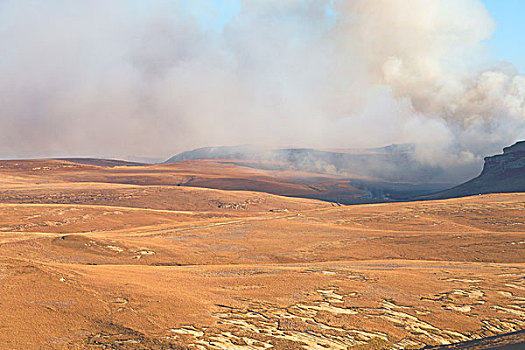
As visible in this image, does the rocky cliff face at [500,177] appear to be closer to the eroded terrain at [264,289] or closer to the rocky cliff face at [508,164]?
the rocky cliff face at [508,164]

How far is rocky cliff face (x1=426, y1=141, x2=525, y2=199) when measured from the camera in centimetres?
16975

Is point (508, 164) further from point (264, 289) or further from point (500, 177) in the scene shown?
point (264, 289)

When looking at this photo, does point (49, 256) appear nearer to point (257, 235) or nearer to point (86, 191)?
point (257, 235)

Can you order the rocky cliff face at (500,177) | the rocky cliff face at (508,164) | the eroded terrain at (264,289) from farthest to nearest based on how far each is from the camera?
1. the rocky cliff face at (508,164)
2. the rocky cliff face at (500,177)
3. the eroded terrain at (264,289)

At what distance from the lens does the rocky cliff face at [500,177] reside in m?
170

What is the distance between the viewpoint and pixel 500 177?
7205 inches

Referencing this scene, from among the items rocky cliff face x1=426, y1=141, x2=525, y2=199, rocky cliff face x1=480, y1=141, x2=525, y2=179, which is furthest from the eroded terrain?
rocky cliff face x1=480, y1=141, x2=525, y2=179

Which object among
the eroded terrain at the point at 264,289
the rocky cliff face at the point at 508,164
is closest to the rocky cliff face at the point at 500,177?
the rocky cliff face at the point at 508,164

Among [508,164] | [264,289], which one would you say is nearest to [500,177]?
[508,164]

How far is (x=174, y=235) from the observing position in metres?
58.3

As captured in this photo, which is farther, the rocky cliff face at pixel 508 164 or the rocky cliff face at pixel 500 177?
the rocky cliff face at pixel 508 164

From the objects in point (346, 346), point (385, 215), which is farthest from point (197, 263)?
point (385, 215)

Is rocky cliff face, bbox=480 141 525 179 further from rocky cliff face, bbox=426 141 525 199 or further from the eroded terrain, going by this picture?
the eroded terrain

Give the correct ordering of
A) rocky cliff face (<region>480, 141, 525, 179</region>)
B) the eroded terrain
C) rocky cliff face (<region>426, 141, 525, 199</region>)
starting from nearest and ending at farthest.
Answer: the eroded terrain < rocky cliff face (<region>426, 141, 525, 199</region>) < rocky cliff face (<region>480, 141, 525, 179</region>)
